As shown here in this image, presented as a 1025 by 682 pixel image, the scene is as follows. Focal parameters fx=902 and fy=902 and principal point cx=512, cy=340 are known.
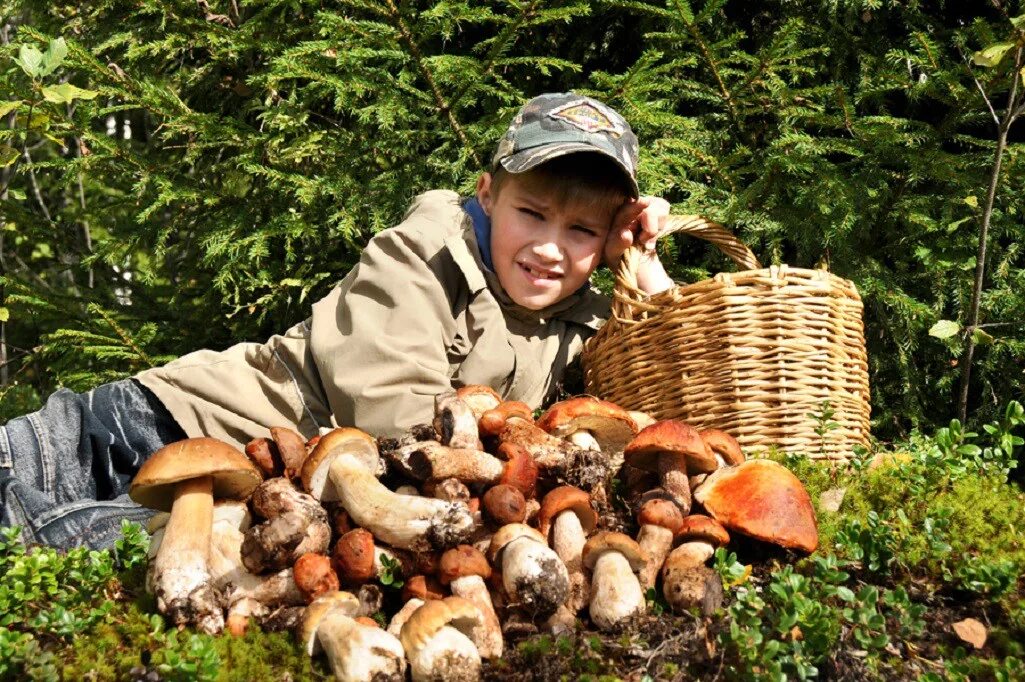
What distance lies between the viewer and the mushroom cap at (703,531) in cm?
274

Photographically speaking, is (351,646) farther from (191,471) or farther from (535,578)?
(191,471)

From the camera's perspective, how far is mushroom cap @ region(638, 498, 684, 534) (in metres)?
2.77

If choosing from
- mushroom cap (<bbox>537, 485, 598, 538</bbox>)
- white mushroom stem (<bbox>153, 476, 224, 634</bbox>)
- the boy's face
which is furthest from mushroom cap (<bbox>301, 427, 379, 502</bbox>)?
the boy's face

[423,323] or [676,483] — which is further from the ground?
[423,323]

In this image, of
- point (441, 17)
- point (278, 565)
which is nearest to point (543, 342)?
point (441, 17)

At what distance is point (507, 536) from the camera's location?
2625 mm

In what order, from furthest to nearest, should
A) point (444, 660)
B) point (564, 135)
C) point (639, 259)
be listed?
point (639, 259) < point (564, 135) < point (444, 660)

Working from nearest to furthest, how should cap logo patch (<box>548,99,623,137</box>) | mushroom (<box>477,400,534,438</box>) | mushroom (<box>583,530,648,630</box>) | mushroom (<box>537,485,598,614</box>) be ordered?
mushroom (<box>583,530,648,630</box>), mushroom (<box>537,485,598,614</box>), mushroom (<box>477,400,534,438</box>), cap logo patch (<box>548,99,623,137</box>)

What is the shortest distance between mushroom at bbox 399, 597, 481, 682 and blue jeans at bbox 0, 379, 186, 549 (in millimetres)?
1594

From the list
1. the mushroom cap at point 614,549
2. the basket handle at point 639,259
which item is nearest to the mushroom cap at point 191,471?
the mushroom cap at point 614,549

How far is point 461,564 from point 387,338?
4.05ft

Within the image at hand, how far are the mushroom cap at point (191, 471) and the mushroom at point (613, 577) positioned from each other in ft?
3.56

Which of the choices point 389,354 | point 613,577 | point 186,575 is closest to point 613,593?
point 613,577

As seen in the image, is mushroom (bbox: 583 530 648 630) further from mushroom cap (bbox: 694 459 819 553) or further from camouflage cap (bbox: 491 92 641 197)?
camouflage cap (bbox: 491 92 641 197)
